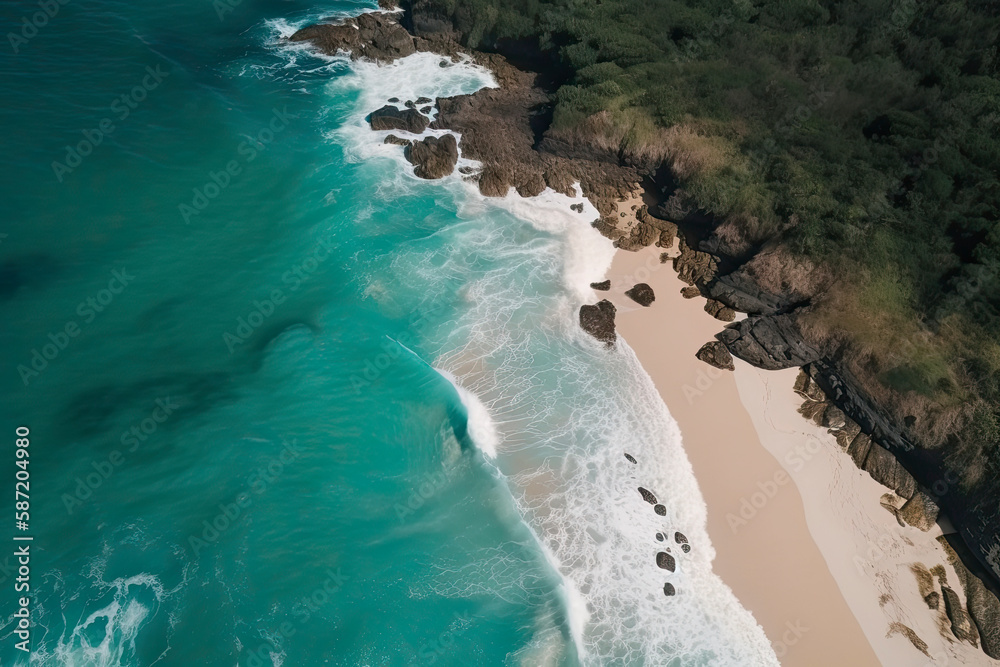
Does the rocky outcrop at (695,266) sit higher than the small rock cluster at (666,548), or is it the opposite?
the rocky outcrop at (695,266)

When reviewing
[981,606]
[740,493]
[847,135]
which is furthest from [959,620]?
[847,135]

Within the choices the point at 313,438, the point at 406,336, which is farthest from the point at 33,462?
the point at 406,336

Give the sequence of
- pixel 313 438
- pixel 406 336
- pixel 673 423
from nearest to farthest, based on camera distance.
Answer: pixel 313 438
pixel 673 423
pixel 406 336

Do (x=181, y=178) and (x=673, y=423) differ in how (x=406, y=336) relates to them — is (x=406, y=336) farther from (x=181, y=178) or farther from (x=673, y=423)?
(x=181, y=178)

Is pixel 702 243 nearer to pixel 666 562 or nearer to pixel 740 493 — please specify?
pixel 740 493

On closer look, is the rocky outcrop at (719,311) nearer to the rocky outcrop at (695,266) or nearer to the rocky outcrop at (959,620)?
the rocky outcrop at (695,266)

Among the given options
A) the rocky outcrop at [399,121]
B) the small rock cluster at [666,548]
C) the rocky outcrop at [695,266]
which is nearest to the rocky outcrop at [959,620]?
the small rock cluster at [666,548]

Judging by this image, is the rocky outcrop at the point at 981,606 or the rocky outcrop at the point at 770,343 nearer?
the rocky outcrop at the point at 981,606
